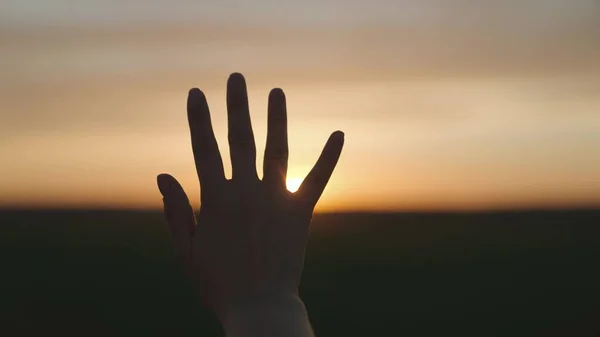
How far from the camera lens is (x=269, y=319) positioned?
4.31 ft

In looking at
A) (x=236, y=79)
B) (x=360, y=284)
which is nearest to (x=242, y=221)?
(x=236, y=79)

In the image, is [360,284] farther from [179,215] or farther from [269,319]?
[269,319]

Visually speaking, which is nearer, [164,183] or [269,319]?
[269,319]

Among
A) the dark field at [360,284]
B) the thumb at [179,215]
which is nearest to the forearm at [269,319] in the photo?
the thumb at [179,215]

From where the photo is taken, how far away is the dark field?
1425 centimetres

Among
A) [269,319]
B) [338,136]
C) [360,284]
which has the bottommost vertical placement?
[360,284]

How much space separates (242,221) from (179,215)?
14 centimetres

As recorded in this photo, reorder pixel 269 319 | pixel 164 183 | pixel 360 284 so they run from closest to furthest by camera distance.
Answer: pixel 269 319, pixel 164 183, pixel 360 284

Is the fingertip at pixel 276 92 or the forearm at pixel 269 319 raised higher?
the fingertip at pixel 276 92

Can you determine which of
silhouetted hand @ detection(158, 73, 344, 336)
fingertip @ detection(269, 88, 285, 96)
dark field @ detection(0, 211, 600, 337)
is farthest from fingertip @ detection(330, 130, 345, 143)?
dark field @ detection(0, 211, 600, 337)

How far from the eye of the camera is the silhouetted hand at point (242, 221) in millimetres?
1381

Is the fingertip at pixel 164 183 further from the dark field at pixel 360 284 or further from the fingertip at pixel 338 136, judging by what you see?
the dark field at pixel 360 284

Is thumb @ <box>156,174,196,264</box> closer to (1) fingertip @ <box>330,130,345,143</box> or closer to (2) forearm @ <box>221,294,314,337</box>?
(2) forearm @ <box>221,294,314,337</box>

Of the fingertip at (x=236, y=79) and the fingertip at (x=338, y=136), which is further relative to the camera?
the fingertip at (x=338, y=136)
